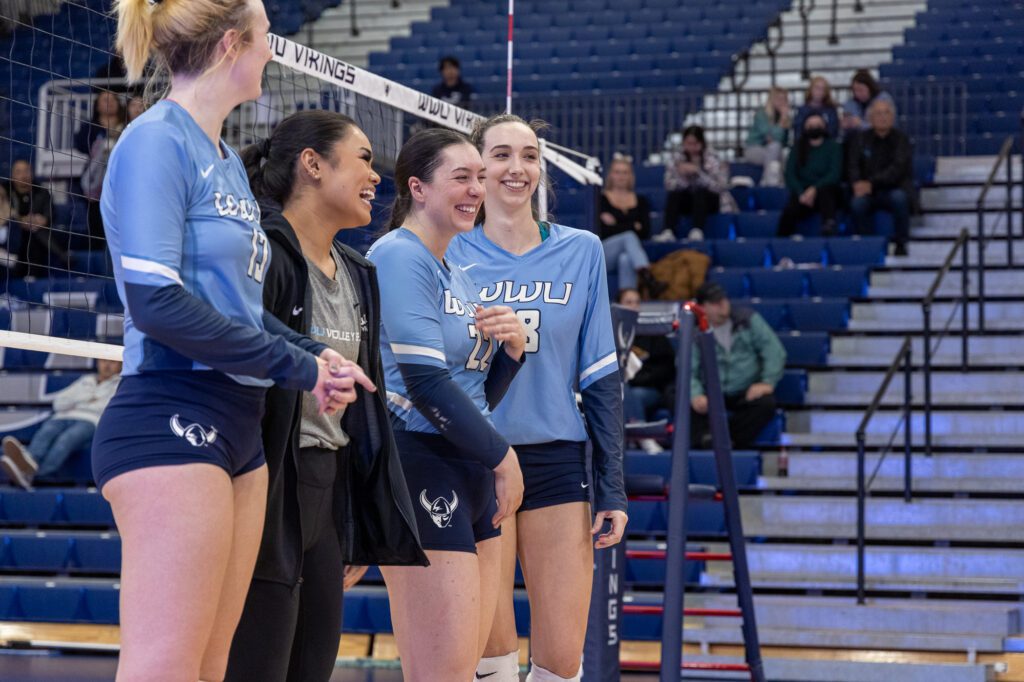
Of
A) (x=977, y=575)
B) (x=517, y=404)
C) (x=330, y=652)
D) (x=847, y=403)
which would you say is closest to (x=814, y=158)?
(x=847, y=403)

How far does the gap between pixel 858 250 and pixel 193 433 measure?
9.40 metres

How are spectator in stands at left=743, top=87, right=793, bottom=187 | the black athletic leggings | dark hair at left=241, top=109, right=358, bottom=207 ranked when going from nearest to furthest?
the black athletic leggings, dark hair at left=241, top=109, right=358, bottom=207, spectator in stands at left=743, top=87, right=793, bottom=187

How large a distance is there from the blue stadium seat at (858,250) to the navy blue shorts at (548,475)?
802cm

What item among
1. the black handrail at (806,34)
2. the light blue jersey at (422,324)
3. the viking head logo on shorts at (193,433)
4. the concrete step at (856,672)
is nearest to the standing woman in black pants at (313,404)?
the light blue jersey at (422,324)

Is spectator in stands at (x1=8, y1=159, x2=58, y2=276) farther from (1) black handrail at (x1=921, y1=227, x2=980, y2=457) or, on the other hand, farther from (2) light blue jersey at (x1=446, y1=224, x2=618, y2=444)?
(2) light blue jersey at (x1=446, y1=224, x2=618, y2=444)

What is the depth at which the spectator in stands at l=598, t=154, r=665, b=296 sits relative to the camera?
10.3 metres

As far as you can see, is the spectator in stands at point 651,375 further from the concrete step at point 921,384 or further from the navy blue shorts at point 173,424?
the navy blue shorts at point 173,424

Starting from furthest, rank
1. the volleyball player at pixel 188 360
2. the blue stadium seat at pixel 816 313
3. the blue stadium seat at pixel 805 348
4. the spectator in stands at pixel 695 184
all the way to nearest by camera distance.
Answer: the spectator in stands at pixel 695 184 → the blue stadium seat at pixel 816 313 → the blue stadium seat at pixel 805 348 → the volleyball player at pixel 188 360

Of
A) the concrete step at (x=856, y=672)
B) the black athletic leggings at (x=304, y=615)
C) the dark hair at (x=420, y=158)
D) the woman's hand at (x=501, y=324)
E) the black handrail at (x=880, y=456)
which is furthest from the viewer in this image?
the black handrail at (x=880, y=456)

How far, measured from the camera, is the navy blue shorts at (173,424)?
2318 mm

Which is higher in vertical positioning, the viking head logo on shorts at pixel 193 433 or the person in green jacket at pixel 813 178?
the person in green jacket at pixel 813 178

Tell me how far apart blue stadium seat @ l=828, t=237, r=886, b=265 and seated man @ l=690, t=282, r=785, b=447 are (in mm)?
1915

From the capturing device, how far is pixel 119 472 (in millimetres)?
2312

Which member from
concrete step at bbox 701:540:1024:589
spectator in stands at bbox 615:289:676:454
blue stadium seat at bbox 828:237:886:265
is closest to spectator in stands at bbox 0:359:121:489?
spectator in stands at bbox 615:289:676:454
